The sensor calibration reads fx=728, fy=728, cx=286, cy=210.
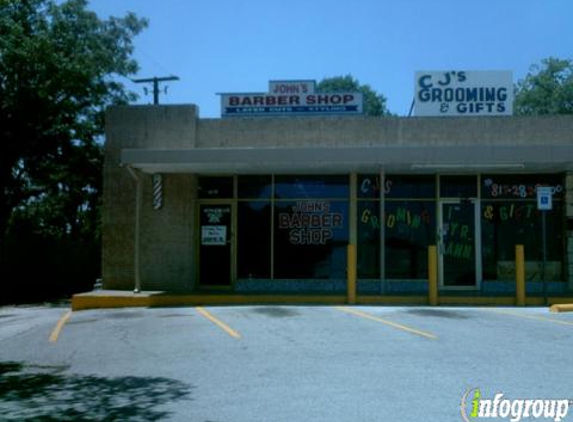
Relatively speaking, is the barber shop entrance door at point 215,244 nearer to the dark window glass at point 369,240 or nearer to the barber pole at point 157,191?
the barber pole at point 157,191

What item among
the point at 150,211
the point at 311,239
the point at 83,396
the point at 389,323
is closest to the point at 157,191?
the point at 150,211

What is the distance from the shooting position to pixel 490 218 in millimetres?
18797

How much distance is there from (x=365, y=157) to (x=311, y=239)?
3365 mm

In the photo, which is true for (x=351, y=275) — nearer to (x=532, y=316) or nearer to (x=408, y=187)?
(x=408, y=187)

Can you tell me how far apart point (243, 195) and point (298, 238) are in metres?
1.83

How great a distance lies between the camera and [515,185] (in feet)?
61.6

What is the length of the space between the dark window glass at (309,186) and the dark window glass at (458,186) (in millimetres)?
2535

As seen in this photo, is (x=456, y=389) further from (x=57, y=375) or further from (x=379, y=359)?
(x=57, y=375)

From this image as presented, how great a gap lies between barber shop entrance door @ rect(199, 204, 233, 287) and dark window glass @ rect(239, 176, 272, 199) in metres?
0.56

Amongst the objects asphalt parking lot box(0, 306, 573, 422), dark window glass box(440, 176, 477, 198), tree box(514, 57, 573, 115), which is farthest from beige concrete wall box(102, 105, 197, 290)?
tree box(514, 57, 573, 115)

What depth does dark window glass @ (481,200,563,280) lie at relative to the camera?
18.8m

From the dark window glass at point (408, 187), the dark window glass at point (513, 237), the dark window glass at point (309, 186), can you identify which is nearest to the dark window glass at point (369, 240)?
the dark window glass at point (408, 187)

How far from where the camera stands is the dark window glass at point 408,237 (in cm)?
1881

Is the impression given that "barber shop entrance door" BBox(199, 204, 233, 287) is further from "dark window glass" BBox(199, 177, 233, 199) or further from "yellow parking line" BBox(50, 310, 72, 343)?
"yellow parking line" BBox(50, 310, 72, 343)
